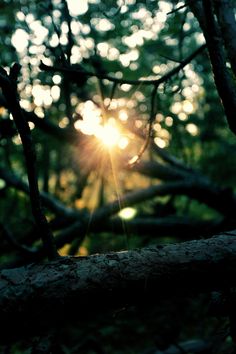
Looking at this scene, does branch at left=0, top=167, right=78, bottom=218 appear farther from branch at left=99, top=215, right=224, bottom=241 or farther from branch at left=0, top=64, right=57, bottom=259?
branch at left=0, top=64, right=57, bottom=259

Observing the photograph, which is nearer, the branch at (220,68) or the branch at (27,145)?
the branch at (27,145)

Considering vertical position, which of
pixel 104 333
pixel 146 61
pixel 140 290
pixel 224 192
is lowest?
pixel 104 333

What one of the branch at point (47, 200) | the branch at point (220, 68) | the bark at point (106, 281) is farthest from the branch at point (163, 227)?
the bark at point (106, 281)

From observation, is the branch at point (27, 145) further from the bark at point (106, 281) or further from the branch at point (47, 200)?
the branch at point (47, 200)

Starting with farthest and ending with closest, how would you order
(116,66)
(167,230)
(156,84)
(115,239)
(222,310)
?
(115,239) < (116,66) < (167,230) < (156,84) < (222,310)

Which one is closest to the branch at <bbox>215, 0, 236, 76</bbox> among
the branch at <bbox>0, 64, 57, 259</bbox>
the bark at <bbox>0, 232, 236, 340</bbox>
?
the bark at <bbox>0, 232, 236, 340</bbox>

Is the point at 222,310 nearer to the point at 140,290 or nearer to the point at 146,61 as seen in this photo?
the point at 140,290

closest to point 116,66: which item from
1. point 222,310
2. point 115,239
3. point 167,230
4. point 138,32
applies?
point 138,32

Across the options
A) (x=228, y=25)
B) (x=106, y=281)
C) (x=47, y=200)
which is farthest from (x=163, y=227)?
(x=106, y=281)
